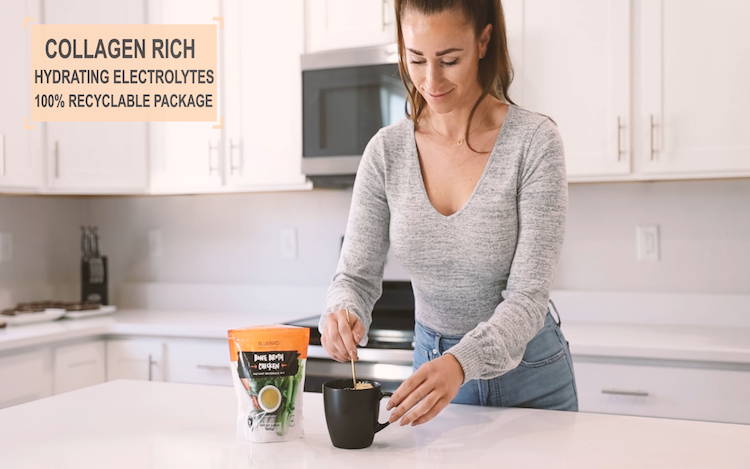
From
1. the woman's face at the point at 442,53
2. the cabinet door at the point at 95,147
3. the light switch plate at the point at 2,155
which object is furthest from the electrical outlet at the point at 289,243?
the woman's face at the point at 442,53

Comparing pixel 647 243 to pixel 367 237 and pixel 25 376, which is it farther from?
pixel 25 376

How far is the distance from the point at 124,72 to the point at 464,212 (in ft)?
6.94

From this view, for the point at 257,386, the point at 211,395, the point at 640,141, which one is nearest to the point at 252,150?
the point at 640,141

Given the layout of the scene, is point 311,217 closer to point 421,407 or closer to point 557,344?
point 557,344

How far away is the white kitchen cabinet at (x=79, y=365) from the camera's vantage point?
8.19 feet

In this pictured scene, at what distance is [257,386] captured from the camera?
1055mm

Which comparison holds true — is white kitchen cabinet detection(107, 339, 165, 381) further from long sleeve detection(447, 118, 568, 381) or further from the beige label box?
long sleeve detection(447, 118, 568, 381)

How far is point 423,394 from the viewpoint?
3.48ft

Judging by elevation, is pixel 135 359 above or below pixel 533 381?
below

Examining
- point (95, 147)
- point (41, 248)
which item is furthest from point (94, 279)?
point (95, 147)

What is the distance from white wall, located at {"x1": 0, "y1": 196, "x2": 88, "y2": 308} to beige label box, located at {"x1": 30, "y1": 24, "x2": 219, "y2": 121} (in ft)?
1.72

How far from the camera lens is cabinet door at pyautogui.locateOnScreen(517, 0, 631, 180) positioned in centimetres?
231

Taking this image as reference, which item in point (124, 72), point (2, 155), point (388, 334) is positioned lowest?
point (388, 334)

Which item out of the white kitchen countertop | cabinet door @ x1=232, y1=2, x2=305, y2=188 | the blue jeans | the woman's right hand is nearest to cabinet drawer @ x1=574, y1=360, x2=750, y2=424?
the white kitchen countertop
